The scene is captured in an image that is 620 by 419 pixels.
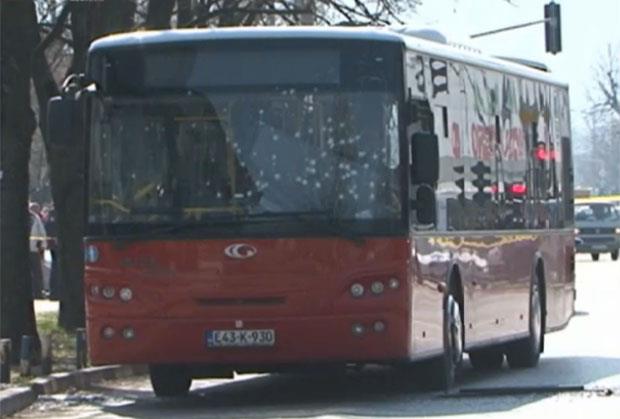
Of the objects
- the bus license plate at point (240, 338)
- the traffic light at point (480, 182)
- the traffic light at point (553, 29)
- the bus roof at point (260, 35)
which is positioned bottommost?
the bus license plate at point (240, 338)

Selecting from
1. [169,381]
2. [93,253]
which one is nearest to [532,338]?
[169,381]

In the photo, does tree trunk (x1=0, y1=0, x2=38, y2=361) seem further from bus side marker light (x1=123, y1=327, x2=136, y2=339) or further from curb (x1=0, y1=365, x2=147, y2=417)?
bus side marker light (x1=123, y1=327, x2=136, y2=339)

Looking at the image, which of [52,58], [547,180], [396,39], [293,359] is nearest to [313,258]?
[293,359]

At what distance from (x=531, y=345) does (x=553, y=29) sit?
26.4m

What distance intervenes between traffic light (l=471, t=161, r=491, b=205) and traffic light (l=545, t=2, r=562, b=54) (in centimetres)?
2771

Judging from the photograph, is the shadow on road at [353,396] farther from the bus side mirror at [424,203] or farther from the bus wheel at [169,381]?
the bus side mirror at [424,203]

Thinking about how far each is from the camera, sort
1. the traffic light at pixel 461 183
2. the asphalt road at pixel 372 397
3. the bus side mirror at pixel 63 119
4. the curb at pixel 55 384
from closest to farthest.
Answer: the asphalt road at pixel 372 397 < the bus side mirror at pixel 63 119 < the curb at pixel 55 384 < the traffic light at pixel 461 183

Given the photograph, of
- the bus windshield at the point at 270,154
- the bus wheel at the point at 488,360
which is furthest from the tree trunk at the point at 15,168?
the bus windshield at the point at 270,154

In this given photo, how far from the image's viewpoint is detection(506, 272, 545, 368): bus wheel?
74.1 ft

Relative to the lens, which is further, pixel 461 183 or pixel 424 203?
pixel 461 183

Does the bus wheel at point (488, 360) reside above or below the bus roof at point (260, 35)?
below

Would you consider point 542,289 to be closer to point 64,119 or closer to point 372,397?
point 372,397

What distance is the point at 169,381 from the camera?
18953 millimetres

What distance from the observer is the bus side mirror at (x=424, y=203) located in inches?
690
